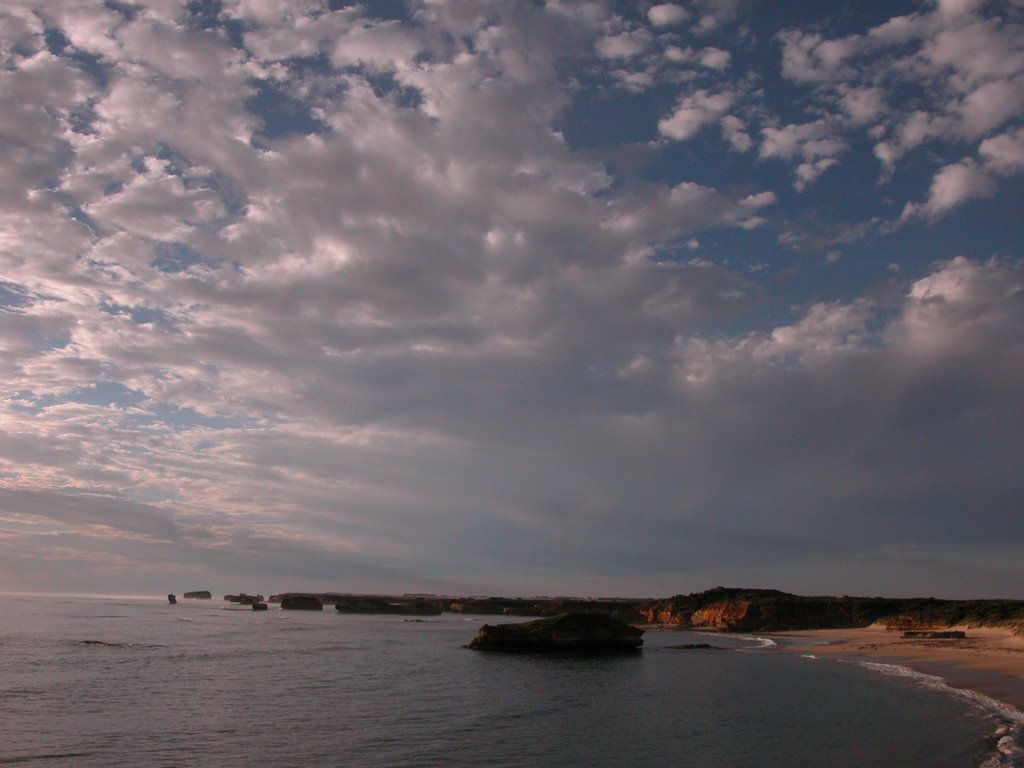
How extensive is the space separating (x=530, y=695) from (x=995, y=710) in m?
24.3

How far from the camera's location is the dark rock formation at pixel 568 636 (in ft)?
259

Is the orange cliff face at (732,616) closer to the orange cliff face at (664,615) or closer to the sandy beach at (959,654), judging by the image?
the orange cliff face at (664,615)

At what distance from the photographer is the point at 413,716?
36.9 m

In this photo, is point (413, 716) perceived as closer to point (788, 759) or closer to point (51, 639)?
point (788, 759)

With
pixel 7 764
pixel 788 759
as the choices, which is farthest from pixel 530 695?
pixel 7 764

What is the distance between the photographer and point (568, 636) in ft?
259

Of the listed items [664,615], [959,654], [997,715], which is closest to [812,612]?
[664,615]

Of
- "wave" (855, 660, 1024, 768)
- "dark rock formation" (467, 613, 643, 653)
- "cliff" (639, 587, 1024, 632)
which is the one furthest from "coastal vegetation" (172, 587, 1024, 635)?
"wave" (855, 660, 1024, 768)

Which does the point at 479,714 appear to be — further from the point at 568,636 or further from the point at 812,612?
the point at 812,612

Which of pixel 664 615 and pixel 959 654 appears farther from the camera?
pixel 664 615

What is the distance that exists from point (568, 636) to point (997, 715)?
48.6m

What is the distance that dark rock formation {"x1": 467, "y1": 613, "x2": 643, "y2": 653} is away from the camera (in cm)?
7900

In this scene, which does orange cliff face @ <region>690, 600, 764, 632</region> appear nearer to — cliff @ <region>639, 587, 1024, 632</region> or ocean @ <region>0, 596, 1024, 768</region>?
cliff @ <region>639, 587, 1024, 632</region>

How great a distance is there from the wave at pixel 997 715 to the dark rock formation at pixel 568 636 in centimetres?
→ 2791
